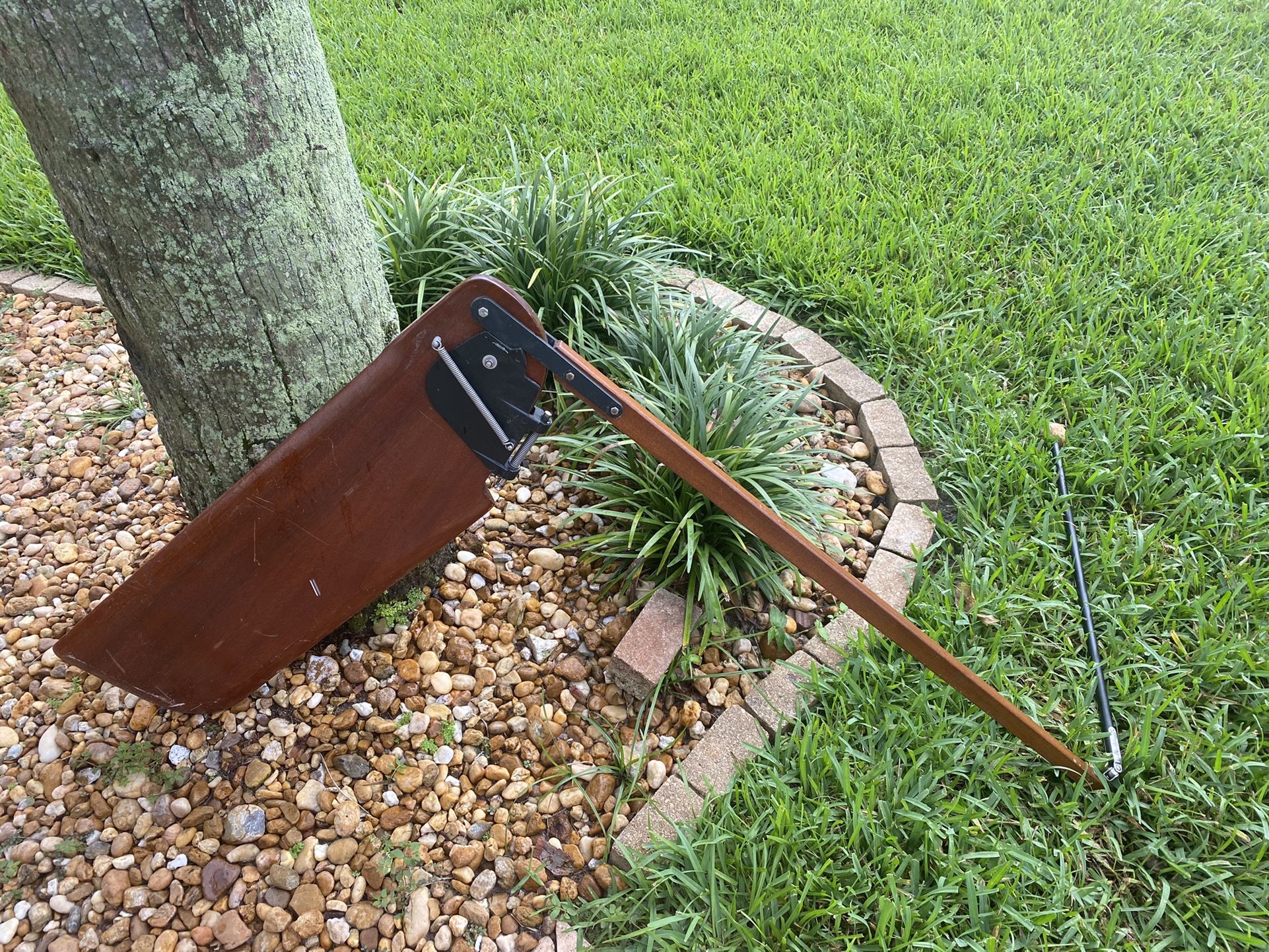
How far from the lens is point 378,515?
4.92 ft

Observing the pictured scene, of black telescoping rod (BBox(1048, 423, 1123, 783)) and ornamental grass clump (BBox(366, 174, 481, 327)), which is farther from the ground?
ornamental grass clump (BBox(366, 174, 481, 327))

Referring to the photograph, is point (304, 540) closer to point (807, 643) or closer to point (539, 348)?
point (539, 348)

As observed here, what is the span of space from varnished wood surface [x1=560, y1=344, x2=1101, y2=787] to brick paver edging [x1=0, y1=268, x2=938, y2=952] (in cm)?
33

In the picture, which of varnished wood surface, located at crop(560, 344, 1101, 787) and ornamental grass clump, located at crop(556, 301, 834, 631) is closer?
varnished wood surface, located at crop(560, 344, 1101, 787)

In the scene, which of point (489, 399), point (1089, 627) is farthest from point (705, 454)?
point (1089, 627)

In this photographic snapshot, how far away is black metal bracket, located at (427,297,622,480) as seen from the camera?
1334mm

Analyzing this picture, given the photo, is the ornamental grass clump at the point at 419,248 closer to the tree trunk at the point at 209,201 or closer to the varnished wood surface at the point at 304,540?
the tree trunk at the point at 209,201

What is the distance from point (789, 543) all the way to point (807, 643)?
1.64ft

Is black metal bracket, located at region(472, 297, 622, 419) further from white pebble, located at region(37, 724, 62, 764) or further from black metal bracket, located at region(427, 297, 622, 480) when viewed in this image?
white pebble, located at region(37, 724, 62, 764)

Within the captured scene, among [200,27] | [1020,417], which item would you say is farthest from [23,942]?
[1020,417]

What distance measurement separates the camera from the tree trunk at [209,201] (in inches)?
46.1

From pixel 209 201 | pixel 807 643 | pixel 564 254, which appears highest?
pixel 209 201

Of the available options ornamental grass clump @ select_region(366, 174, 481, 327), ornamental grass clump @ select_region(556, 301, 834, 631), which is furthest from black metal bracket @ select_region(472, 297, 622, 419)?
ornamental grass clump @ select_region(366, 174, 481, 327)

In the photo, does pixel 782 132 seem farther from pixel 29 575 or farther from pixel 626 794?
pixel 29 575
